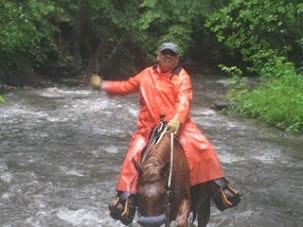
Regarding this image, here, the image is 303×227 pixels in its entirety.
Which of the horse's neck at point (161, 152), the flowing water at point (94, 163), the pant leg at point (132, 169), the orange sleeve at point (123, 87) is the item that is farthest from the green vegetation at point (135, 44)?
the horse's neck at point (161, 152)

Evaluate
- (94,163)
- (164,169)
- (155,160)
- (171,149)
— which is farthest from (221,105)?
(164,169)

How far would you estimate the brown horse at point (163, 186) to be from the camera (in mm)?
3127

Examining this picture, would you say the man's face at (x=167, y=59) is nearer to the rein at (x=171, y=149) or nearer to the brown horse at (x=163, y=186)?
the rein at (x=171, y=149)

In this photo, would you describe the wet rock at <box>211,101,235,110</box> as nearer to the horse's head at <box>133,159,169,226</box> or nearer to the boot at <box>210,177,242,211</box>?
the boot at <box>210,177,242,211</box>

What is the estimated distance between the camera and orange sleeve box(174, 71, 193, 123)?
388 centimetres

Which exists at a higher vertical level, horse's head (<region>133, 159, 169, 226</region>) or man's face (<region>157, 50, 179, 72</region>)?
man's face (<region>157, 50, 179, 72</region>)

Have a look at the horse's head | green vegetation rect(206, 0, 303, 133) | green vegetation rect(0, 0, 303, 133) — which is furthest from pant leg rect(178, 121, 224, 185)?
green vegetation rect(0, 0, 303, 133)

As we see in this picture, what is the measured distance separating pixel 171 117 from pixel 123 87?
75 cm

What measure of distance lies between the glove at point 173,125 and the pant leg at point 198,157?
10.1 inches

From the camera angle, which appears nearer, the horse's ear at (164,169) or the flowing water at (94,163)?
the horse's ear at (164,169)

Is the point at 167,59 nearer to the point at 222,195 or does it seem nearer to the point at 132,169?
the point at 132,169

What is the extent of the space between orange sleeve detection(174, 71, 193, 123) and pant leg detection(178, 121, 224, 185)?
0.21 meters

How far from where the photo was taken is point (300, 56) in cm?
2198

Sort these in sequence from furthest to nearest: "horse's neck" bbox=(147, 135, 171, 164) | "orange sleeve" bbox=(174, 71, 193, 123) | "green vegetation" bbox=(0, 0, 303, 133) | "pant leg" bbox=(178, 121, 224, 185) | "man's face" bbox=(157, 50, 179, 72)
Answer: "green vegetation" bbox=(0, 0, 303, 133), "man's face" bbox=(157, 50, 179, 72), "pant leg" bbox=(178, 121, 224, 185), "orange sleeve" bbox=(174, 71, 193, 123), "horse's neck" bbox=(147, 135, 171, 164)
